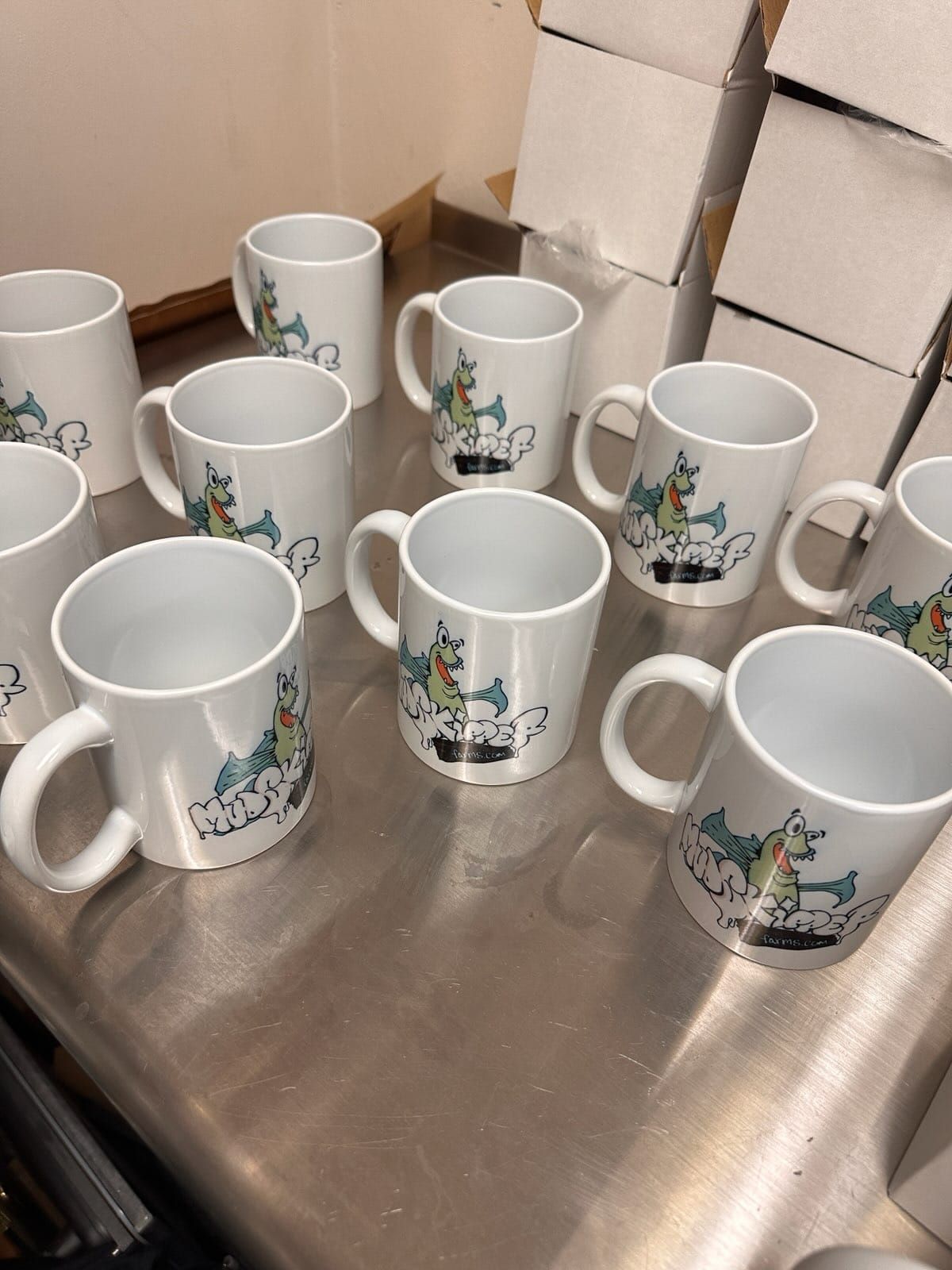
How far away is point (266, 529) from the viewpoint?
1.88 ft

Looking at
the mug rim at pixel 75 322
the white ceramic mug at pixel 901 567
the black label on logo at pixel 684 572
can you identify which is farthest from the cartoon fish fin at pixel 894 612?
the mug rim at pixel 75 322

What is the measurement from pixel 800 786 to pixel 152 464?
0.48 metres

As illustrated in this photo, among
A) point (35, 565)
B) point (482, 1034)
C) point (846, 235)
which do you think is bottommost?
point (482, 1034)

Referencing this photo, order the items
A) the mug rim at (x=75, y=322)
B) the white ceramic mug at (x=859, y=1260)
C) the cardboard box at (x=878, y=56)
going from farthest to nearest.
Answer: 1. the mug rim at (x=75, y=322)
2. the cardboard box at (x=878, y=56)
3. the white ceramic mug at (x=859, y=1260)

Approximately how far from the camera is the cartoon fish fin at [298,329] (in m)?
0.74

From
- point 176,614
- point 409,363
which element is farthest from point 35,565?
point 409,363

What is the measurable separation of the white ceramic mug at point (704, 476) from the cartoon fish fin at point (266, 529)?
0.23 metres

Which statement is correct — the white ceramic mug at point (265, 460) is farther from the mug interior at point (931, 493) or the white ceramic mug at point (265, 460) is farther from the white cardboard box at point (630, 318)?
the mug interior at point (931, 493)

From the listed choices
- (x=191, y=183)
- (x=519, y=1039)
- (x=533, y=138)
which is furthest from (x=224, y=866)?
(x=191, y=183)

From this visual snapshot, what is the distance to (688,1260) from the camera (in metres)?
0.37

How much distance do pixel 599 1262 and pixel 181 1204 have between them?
0.88ft

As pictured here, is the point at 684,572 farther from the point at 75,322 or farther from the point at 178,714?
the point at 75,322

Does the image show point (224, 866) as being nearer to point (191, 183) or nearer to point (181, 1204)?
point (181, 1204)

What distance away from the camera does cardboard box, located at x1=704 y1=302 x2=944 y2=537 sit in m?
0.64
